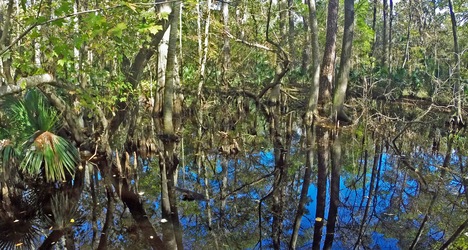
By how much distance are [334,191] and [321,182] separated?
0.44m

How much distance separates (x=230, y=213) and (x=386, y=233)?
192cm

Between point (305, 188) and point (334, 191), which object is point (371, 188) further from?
point (305, 188)

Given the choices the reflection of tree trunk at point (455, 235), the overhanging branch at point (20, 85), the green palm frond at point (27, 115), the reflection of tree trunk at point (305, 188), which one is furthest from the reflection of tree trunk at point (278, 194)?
the green palm frond at point (27, 115)

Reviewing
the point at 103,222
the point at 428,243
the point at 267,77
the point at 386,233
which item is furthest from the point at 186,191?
the point at 267,77

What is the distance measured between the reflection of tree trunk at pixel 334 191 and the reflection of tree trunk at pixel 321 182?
95 mm

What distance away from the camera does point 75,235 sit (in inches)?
170

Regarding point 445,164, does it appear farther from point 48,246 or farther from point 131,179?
point 48,246

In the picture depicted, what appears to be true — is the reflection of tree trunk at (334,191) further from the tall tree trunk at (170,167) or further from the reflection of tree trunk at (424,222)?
the tall tree trunk at (170,167)

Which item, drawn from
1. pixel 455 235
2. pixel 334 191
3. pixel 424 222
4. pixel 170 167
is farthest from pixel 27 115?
pixel 455 235

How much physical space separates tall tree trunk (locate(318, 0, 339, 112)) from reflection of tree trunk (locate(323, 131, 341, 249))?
2986 mm

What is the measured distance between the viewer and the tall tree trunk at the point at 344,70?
12.2 m

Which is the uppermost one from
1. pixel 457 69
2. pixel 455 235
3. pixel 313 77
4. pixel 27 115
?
pixel 457 69

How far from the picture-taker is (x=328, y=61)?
41.8 feet

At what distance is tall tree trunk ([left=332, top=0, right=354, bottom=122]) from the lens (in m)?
12.2
